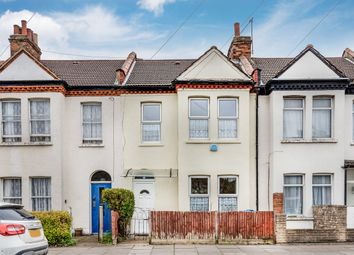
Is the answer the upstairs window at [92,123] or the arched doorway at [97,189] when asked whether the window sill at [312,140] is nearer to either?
the arched doorway at [97,189]

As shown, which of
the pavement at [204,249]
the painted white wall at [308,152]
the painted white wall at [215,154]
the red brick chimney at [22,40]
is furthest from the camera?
the red brick chimney at [22,40]

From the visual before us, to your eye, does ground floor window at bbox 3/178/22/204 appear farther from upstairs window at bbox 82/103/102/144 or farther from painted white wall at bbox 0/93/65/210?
upstairs window at bbox 82/103/102/144

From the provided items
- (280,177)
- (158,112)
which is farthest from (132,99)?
(280,177)

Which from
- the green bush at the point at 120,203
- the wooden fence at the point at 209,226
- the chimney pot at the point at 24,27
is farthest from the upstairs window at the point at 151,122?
the chimney pot at the point at 24,27

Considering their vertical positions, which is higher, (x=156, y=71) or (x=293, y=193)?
(x=156, y=71)

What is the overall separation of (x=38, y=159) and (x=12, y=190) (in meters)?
1.91

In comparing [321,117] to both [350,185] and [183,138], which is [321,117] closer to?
[350,185]

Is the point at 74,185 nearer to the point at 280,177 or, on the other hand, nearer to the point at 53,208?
the point at 53,208

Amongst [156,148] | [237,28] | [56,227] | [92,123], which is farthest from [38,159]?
[237,28]

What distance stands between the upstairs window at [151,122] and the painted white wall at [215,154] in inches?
47.1

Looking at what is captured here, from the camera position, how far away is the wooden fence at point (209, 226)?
14359 mm

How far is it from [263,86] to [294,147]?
9.99 feet

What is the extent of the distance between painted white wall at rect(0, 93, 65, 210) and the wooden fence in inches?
201

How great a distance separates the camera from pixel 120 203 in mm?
14945
